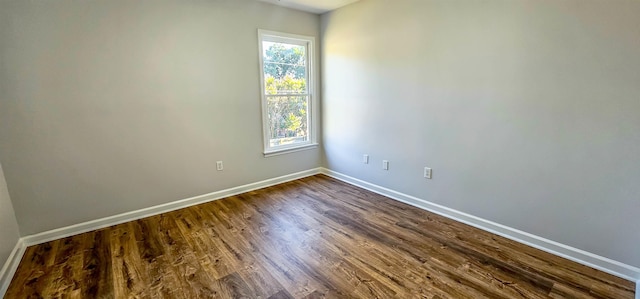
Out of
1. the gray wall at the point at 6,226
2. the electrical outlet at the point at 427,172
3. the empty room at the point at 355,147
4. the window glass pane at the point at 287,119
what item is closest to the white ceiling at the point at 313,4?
the empty room at the point at 355,147

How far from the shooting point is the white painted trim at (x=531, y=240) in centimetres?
200

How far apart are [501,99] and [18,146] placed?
162 inches

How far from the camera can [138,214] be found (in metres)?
3.00

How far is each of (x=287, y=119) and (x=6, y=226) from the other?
291 cm

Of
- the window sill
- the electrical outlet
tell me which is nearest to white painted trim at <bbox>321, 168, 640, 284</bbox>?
the electrical outlet

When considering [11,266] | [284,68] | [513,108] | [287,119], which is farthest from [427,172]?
[11,266]

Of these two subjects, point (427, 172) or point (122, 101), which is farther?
point (427, 172)

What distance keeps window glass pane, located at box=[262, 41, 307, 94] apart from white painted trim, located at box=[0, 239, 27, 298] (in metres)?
2.77

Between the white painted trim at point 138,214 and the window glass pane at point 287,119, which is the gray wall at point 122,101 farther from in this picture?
the window glass pane at point 287,119

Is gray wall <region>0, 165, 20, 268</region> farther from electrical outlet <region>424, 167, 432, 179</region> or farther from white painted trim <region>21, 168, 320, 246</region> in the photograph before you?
electrical outlet <region>424, 167, 432, 179</region>

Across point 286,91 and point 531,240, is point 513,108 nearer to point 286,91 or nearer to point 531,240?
point 531,240

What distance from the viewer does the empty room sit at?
77.4 inches

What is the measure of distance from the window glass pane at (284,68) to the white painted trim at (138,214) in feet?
4.18

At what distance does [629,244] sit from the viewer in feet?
6.45
